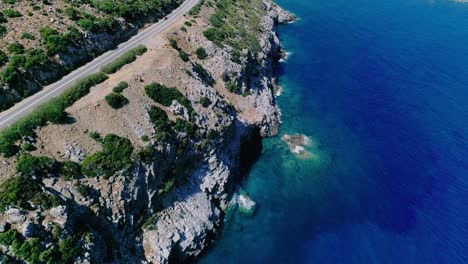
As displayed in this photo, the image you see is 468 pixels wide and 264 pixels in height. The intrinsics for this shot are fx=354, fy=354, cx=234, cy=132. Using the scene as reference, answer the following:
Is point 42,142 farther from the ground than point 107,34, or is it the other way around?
point 107,34

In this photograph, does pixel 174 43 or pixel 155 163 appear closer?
pixel 155 163

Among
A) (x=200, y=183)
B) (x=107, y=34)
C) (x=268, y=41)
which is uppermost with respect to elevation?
(x=107, y=34)

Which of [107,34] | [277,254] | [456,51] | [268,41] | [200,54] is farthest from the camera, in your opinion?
[456,51]

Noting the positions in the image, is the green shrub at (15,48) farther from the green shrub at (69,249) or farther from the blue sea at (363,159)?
the blue sea at (363,159)

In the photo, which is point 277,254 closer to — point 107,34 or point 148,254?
point 148,254

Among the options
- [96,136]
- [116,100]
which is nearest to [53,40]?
[116,100]

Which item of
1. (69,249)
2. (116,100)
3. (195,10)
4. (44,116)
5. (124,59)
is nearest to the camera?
(69,249)

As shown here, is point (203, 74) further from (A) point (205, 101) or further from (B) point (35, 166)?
(B) point (35, 166)

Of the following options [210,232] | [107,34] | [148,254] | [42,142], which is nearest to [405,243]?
[210,232]
